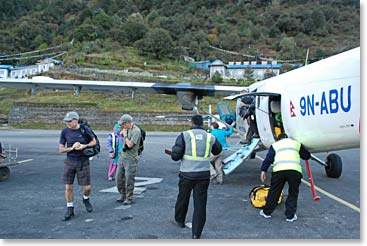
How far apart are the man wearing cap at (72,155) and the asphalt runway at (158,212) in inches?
19.1

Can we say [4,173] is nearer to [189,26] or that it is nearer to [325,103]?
[325,103]

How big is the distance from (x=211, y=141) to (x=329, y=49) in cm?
10975

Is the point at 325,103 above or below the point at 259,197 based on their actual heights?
above

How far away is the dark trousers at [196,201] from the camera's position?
4.83 meters

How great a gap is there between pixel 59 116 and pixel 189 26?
101 metres

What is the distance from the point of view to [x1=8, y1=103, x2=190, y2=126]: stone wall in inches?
1451

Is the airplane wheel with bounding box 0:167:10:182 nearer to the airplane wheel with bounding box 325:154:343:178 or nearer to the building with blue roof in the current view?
the airplane wheel with bounding box 325:154:343:178

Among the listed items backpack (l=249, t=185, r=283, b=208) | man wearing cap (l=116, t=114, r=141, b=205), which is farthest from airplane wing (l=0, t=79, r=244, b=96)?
backpack (l=249, t=185, r=283, b=208)

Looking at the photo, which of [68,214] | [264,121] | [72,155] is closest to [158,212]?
[68,214]

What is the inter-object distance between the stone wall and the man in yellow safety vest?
101 feet

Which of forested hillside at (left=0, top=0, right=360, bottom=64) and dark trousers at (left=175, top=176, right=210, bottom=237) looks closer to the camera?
dark trousers at (left=175, top=176, right=210, bottom=237)

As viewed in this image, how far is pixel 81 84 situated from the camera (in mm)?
12219

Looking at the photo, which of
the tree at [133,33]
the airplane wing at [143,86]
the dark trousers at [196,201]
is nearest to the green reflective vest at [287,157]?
the dark trousers at [196,201]

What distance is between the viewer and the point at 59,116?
37.3 metres
